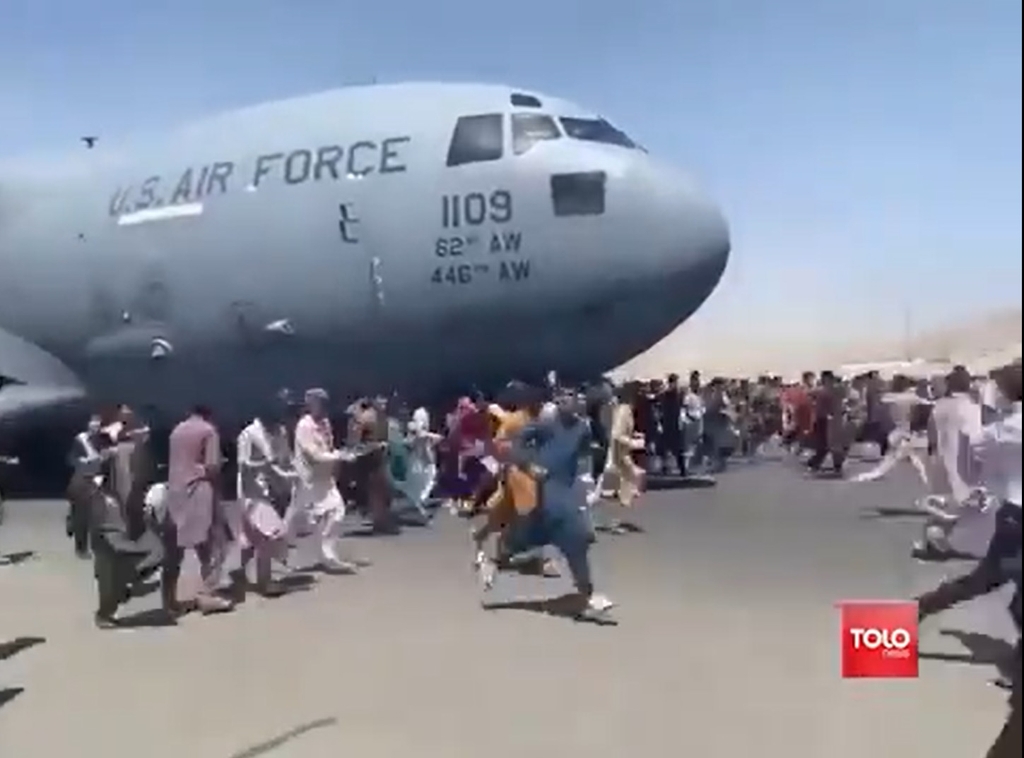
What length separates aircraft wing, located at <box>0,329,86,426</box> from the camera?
474 inches

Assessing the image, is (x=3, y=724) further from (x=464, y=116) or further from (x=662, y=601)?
(x=464, y=116)

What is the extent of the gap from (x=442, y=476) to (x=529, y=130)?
9.07 feet

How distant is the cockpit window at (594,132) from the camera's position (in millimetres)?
9180

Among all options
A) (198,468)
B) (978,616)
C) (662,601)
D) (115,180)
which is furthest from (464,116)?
(978,616)

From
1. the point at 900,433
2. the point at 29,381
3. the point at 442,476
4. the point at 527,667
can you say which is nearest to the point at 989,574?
the point at 527,667

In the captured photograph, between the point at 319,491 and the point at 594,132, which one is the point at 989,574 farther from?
the point at 594,132

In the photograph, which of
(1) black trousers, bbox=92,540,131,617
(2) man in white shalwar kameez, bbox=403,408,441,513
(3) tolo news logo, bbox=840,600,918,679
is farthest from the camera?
(2) man in white shalwar kameez, bbox=403,408,441,513

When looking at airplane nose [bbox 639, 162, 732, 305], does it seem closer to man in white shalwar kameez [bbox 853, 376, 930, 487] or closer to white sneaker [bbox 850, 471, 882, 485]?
man in white shalwar kameez [bbox 853, 376, 930, 487]

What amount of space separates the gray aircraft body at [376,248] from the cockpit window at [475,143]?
16 millimetres

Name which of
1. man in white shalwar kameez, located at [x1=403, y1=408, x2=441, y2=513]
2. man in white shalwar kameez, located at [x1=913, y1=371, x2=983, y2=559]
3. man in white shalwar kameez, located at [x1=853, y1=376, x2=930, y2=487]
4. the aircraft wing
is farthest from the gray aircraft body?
man in white shalwar kameez, located at [x1=913, y1=371, x2=983, y2=559]

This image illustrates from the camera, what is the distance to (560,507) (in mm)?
7266

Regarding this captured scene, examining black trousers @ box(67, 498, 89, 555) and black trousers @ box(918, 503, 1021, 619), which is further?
black trousers @ box(67, 498, 89, 555)

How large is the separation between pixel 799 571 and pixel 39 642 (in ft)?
13.7

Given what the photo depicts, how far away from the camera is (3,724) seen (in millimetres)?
5809
